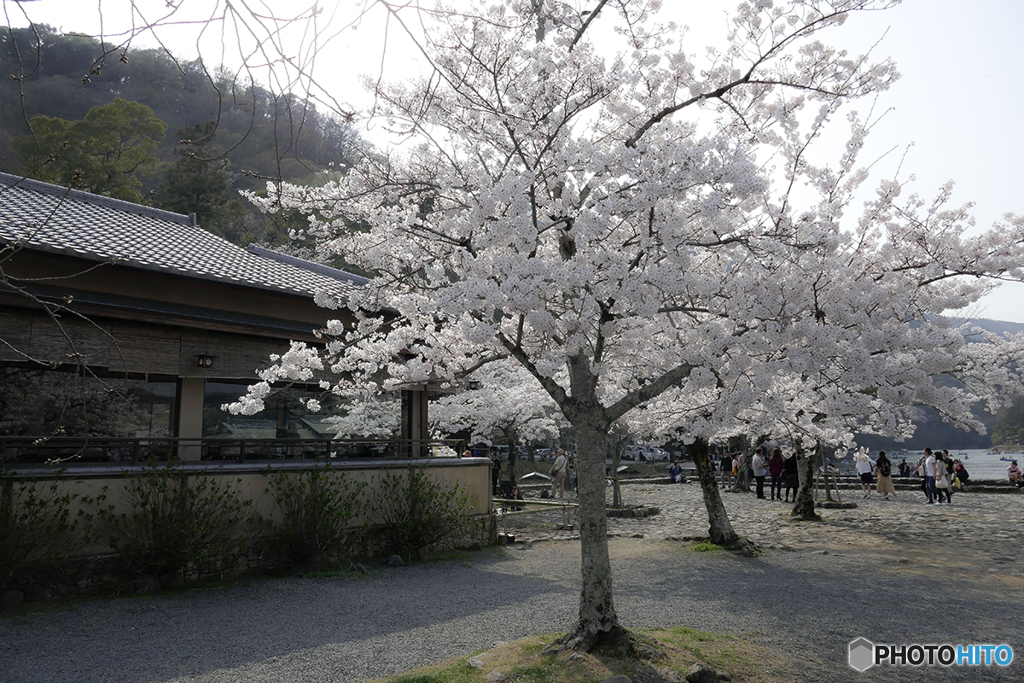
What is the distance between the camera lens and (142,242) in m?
11.9

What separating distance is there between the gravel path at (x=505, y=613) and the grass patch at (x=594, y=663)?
0.89ft

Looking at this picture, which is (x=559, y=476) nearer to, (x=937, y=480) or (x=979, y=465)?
(x=937, y=480)

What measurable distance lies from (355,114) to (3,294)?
8326 millimetres

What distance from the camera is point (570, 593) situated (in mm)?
9391

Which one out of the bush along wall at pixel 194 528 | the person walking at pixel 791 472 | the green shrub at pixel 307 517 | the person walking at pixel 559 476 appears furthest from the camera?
the person walking at pixel 559 476

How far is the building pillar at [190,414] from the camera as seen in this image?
10156mm

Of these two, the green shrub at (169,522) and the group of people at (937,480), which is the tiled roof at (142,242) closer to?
the green shrub at (169,522)

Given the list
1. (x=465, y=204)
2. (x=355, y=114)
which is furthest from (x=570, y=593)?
(x=355, y=114)

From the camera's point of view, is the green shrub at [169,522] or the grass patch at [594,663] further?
the green shrub at [169,522]

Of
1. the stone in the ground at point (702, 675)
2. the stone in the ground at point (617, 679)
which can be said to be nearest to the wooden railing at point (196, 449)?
the stone in the ground at point (617, 679)

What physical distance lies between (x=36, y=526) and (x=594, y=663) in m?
6.69

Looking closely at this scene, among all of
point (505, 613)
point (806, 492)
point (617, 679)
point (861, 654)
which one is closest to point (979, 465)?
point (806, 492)

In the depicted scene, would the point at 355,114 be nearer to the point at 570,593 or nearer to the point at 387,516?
the point at 570,593

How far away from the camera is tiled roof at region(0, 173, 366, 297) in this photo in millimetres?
9859
